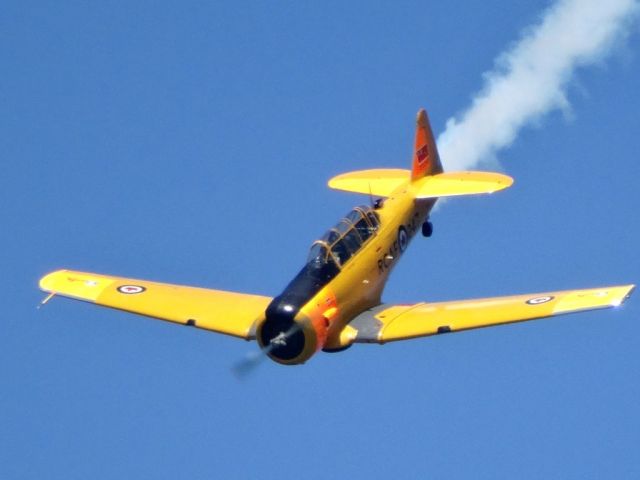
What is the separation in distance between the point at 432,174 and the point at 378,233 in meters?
5.40

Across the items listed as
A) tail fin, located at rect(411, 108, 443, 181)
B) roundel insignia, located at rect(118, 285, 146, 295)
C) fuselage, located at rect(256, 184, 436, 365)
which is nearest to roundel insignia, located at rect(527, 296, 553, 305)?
fuselage, located at rect(256, 184, 436, 365)

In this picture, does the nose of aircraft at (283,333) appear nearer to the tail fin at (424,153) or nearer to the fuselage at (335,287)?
the fuselage at (335,287)

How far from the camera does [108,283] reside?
41.3 m

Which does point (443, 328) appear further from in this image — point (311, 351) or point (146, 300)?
point (146, 300)

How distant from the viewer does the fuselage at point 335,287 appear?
3641 centimetres

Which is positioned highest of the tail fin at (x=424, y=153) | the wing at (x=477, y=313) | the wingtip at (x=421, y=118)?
the wingtip at (x=421, y=118)

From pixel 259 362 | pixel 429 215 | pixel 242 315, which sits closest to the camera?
pixel 259 362

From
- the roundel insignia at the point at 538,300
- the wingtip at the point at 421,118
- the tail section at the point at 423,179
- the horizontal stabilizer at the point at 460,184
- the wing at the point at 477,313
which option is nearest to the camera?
the wing at the point at 477,313

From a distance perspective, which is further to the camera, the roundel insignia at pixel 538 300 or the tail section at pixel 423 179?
the tail section at pixel 423 179

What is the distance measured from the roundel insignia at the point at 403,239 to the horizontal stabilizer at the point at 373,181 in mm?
1724

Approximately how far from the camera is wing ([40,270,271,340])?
38.5m

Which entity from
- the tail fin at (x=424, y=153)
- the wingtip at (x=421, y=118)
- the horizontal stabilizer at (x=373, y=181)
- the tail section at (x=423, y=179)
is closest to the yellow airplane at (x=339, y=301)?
the tail section at (x=423, y=179)

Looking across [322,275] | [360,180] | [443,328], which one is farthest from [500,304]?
[360,180]

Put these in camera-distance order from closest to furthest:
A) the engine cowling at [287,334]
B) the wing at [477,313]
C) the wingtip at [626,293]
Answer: the engine cowling at [287,334], the wingtip at [626,293], the wing at [477,313]
